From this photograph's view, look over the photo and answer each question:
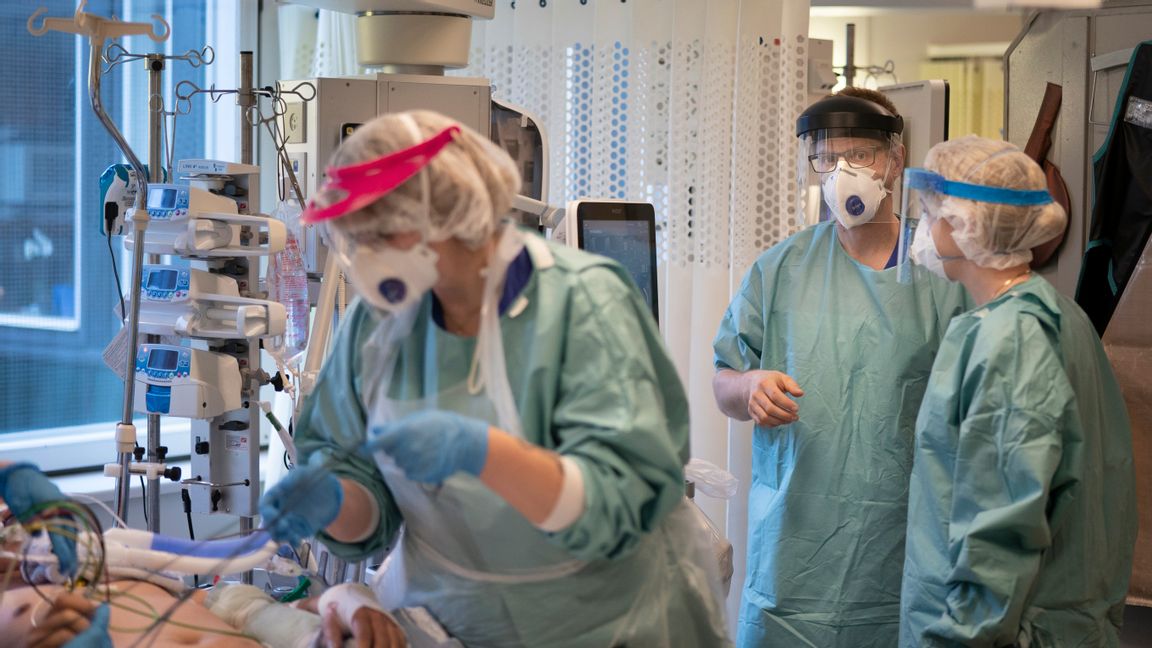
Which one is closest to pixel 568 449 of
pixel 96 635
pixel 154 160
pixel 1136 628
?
pixel 96 635

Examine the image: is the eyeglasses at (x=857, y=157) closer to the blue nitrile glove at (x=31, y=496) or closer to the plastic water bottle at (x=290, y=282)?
the plastic water bottle at (x=290, y=282)

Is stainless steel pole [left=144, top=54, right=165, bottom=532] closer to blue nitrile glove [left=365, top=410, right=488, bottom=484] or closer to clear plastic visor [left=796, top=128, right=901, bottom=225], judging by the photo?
clear plastic visor [left=796, top=128, right=901, bottom=225]

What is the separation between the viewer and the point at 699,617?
61.9 inches

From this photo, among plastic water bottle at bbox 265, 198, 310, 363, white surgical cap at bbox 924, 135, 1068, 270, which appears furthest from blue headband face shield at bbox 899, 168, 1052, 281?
plastic water bottle at bbox 265, 198, 310, 363

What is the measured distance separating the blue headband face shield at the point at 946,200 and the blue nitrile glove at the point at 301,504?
1170mm

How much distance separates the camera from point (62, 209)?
390 cm

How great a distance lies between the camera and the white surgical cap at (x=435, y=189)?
1.31m

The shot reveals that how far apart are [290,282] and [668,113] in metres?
1.27

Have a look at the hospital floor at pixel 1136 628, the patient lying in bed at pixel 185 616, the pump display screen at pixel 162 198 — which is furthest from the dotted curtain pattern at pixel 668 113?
the patient lying in bed at pixel 185 616

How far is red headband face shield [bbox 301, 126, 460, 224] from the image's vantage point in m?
1.30

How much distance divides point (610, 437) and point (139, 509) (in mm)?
2980

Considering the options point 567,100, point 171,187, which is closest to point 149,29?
point 171,187

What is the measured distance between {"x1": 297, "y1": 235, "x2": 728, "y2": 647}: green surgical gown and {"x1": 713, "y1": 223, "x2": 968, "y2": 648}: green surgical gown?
2.96ft

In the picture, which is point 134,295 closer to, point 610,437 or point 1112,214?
point 610,437
